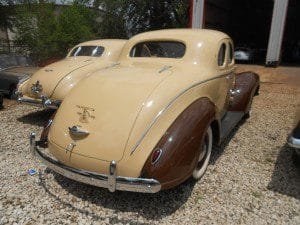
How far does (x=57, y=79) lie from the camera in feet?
19.7

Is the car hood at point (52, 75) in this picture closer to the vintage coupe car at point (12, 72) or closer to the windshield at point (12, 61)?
the vintage coupe car at point (12, 72)

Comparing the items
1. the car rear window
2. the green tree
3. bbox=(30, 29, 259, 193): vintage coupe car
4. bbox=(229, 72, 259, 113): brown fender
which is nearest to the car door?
bbox=(229, 72, 259, 113): brown fender

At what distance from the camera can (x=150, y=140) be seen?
9.93 ft

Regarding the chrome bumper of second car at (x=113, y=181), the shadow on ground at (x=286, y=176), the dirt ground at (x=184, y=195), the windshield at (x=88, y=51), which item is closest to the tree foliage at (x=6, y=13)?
the windshield at (x=88, y=51)

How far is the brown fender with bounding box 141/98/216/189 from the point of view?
2.90 metres

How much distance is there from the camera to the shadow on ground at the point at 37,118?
6.27 m

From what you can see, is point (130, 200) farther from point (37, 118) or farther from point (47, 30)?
point (47, 30)

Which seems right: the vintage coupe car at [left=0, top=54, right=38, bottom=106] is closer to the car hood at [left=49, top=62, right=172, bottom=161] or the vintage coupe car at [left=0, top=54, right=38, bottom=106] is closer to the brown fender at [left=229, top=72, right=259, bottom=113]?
the car hood at [left=49, top=62, right=172, bottom=161]

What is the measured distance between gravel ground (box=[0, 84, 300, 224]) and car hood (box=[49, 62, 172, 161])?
2.11 feet

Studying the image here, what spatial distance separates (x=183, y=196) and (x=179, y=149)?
0.77 m

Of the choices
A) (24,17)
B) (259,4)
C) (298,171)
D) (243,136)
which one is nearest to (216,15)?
(259,4)

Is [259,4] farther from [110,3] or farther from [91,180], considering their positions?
[91,180]

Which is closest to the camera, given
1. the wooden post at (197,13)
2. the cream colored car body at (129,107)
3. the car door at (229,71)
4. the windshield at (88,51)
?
the cream colored car body at (129,107)

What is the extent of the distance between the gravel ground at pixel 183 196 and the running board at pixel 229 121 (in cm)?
40
